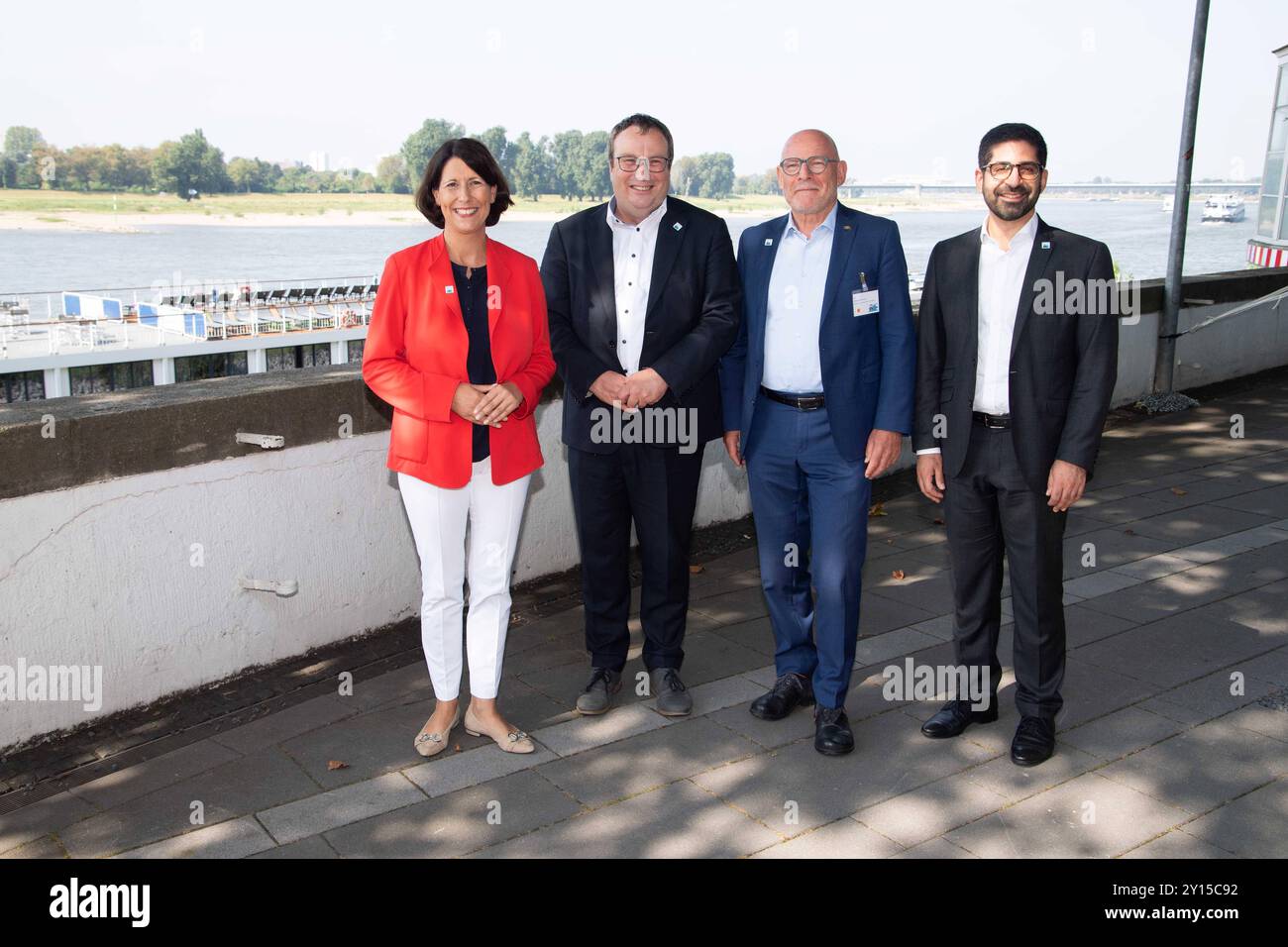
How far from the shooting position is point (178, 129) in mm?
118125

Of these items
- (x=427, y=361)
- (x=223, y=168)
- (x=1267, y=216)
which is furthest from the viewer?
(x=223, y=168)

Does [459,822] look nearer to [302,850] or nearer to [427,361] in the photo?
[302,850]

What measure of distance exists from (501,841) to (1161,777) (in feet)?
6.50

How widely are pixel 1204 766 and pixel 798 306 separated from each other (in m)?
1.91

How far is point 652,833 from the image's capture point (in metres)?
3.12

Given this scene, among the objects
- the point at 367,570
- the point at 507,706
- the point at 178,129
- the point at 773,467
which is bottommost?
the point at 507,706

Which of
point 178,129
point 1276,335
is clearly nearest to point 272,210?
point 178,129

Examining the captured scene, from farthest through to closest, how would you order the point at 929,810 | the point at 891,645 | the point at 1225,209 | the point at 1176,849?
the point at 1225,209 < the point at 891,645 < the point at 929,810 < the point at 1176,849

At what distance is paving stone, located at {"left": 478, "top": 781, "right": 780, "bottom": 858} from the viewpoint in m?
3.02

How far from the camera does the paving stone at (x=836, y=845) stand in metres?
3.00

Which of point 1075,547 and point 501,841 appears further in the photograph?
point 1075,547

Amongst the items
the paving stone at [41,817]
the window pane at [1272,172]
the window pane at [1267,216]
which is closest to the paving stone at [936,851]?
the paving stone at [41,817]

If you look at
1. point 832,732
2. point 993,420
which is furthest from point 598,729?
point 993,420
